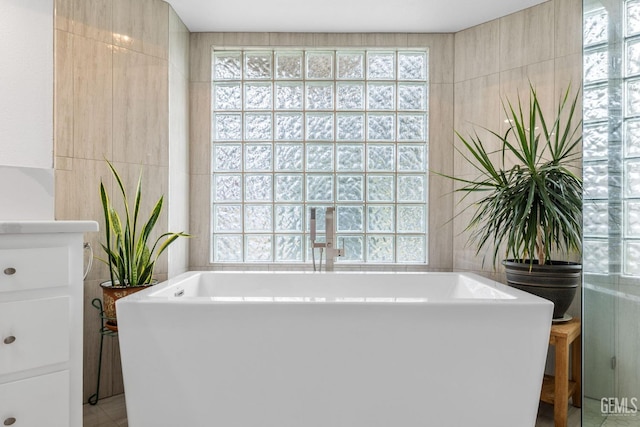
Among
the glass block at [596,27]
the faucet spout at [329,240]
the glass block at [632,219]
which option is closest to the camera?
the glass block at [632,219]

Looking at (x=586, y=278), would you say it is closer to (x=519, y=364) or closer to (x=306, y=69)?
(x=519, y=364)

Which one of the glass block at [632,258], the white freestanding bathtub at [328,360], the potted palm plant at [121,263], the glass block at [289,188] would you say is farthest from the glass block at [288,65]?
the glass block at [632,258]

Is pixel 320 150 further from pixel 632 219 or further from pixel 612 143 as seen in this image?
pixel 632 219

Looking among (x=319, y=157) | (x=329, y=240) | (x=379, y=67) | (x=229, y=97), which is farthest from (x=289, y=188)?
(x=379, y=67)

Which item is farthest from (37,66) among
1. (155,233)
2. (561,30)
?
(561,30)

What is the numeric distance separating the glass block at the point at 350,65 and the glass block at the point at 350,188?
74 centimetres

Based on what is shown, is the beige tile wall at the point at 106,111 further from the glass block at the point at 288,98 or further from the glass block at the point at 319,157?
the glass block at the point at 319,157

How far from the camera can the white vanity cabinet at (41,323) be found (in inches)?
48.6

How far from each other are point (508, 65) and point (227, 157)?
2.05 metres

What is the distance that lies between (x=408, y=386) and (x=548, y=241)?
1080 mm

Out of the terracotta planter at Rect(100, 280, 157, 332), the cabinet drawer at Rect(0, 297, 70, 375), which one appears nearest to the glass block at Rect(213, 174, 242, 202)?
the terracotta planter at Rect(100, 280, 157, 332)

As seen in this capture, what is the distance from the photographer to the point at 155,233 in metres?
2.36

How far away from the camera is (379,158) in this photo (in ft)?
9.21

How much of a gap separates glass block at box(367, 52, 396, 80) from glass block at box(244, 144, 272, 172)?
93cm
